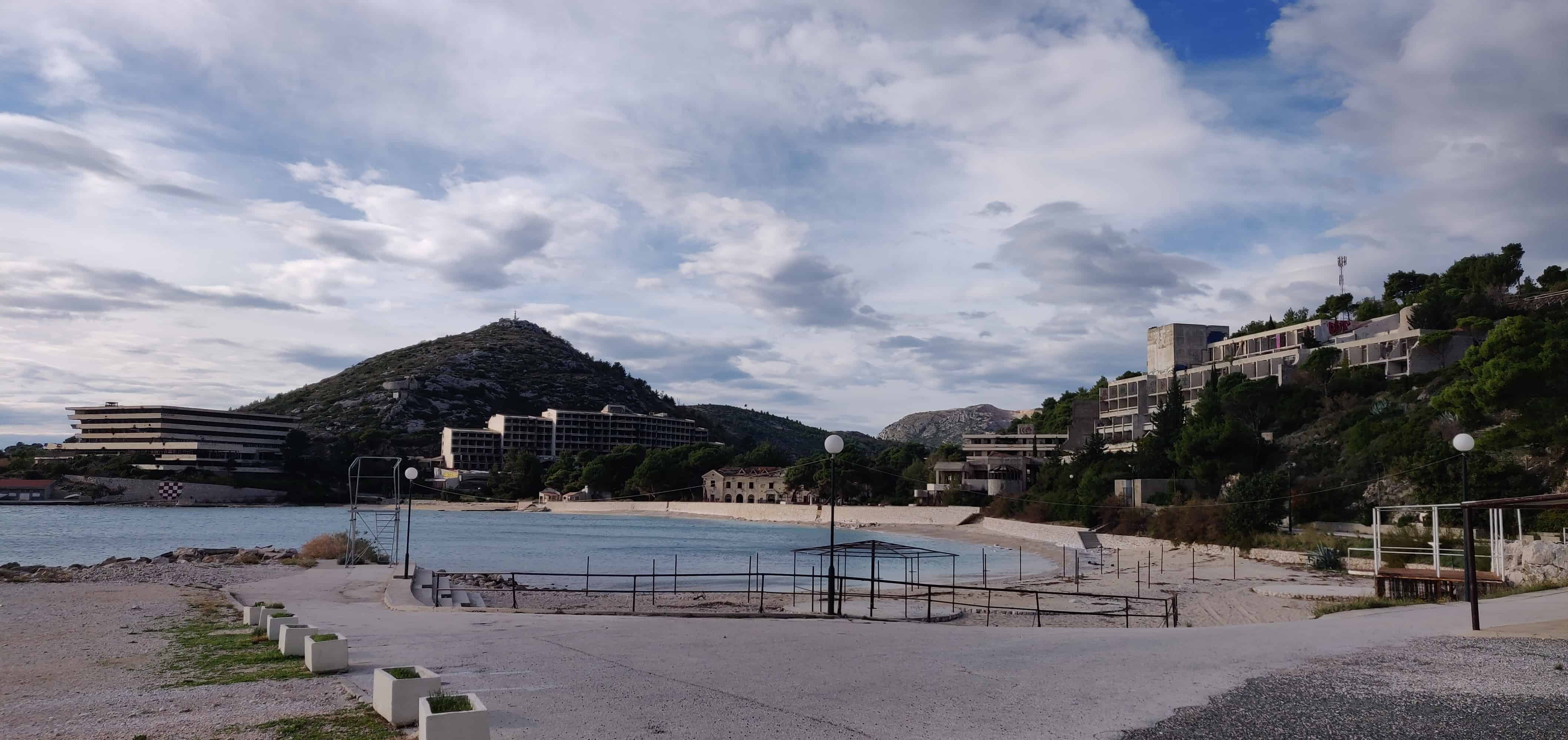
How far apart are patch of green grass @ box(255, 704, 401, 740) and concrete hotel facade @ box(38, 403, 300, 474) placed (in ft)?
427

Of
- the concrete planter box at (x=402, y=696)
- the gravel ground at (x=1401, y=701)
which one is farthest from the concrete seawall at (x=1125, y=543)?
the concrete planter box at (x=402, y=696)

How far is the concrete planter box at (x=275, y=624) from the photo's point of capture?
1153 centimetres

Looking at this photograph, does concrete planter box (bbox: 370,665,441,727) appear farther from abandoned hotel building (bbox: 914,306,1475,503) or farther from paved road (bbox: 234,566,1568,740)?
abandoned hotel building (bbox: 914,306,1475,503)

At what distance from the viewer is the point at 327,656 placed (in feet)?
30.8

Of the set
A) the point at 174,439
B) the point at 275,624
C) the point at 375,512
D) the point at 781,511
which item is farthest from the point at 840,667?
the point at 174,439

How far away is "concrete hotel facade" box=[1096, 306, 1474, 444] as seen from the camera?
58.1m

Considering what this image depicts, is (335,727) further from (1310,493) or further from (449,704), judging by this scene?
A: (1310,493)

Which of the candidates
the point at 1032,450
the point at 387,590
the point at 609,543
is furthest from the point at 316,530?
the point at 1032,450

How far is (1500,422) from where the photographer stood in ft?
128

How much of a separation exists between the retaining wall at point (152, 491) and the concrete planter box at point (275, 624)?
117 metres

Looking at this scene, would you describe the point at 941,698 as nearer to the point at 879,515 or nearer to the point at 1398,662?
the point at 1398,662

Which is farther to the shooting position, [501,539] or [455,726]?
[501,539]

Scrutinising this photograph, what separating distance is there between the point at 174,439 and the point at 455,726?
140m

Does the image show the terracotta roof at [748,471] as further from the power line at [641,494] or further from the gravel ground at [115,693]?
the gravel ground at [115,693]
